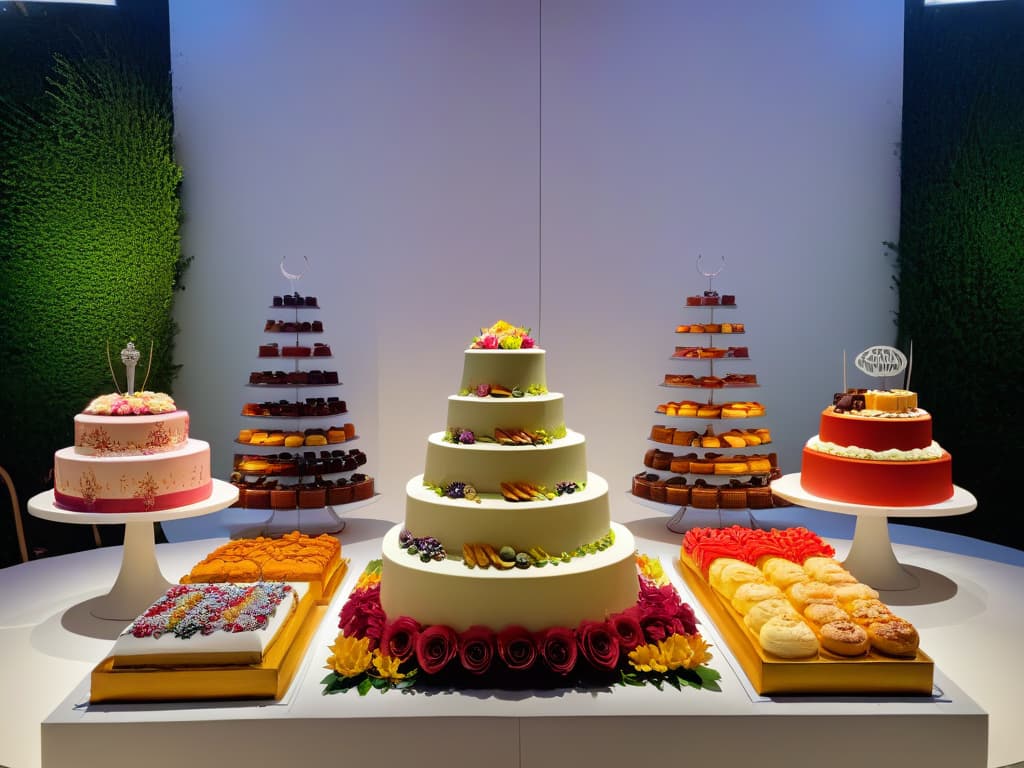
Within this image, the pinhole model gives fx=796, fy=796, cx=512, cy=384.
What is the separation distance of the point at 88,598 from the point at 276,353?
7.53 feet

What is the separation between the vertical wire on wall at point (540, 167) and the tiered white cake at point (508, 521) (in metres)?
3.96

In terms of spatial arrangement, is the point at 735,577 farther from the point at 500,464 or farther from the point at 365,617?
the point at 365,617

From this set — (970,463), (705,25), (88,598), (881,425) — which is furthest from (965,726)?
(705,25)

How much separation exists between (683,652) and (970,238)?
5.15 m

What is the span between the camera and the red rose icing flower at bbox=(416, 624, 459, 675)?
343cm

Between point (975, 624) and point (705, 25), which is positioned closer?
point (975, 624)

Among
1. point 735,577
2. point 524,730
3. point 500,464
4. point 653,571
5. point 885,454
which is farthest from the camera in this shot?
point 885,454

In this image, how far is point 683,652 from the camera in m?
3.65

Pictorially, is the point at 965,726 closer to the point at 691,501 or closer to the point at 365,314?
the point at 691,501

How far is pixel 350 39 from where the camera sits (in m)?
7.86

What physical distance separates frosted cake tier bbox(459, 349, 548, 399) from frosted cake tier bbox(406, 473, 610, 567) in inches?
25.2

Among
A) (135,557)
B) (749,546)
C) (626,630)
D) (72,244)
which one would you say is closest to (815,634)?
(626,630)

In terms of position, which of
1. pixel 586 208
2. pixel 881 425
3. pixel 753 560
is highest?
pixel 586 208

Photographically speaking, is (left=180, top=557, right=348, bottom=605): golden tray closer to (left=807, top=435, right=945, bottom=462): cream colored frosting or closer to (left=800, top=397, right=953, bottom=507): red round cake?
(left=800, top=397, right=953, bottom=507): red round cake
